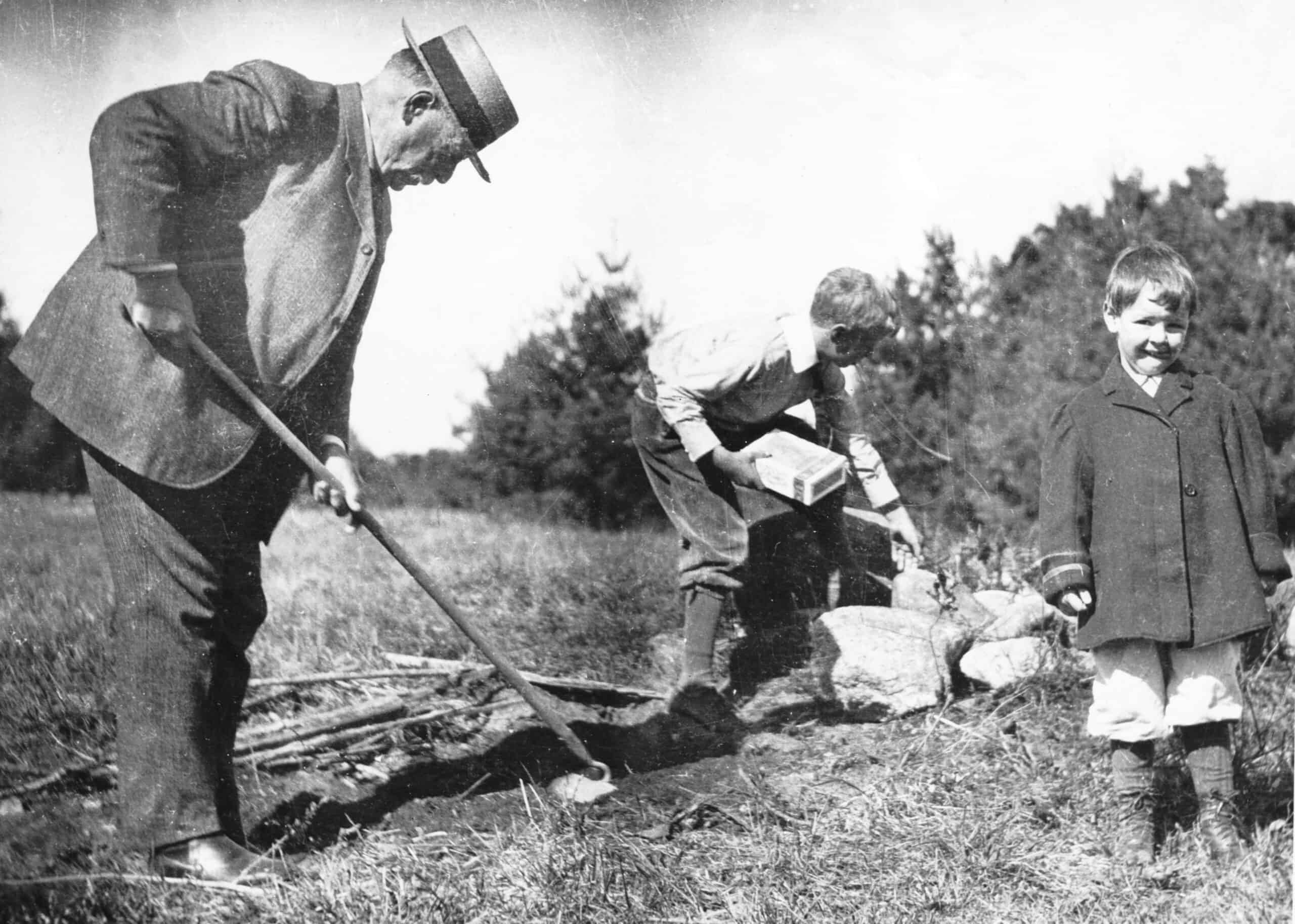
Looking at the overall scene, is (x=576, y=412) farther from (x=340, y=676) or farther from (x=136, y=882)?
(x=136, y=882)

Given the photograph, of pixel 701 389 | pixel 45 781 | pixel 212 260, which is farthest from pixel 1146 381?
pixel 45 781

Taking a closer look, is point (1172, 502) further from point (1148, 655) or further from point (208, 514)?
point (208, 514)

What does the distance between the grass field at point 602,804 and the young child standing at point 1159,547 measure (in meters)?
0.23

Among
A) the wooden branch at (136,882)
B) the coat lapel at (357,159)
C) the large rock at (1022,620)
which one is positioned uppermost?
the coat lapel at (357,159)

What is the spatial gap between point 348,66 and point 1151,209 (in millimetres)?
2895

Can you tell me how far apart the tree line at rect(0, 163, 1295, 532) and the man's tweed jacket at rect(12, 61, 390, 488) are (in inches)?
29.2

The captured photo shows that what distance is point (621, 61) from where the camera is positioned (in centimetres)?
293

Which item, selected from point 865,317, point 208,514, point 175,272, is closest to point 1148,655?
point 865,317

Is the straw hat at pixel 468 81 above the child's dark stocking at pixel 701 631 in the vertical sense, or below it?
above

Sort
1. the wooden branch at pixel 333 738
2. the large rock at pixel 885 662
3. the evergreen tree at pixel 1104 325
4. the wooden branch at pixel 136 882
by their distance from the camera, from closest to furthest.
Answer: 1. the wooden branch at pixel 136 882
2. the wooden branch at pixel 333 738
3. the large rock at pixel 885 662
4. the evergreen tree at pixel 1104 325

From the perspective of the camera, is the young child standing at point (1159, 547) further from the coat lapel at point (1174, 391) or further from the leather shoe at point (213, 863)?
the leather shoe at point (213, 863)

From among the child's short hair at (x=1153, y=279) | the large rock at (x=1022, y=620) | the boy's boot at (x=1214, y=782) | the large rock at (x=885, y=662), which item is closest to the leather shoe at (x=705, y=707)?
the large rock at (x=885, y=662)

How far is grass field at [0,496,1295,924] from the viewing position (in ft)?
7.76

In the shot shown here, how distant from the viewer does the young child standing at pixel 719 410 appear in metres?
3.45
